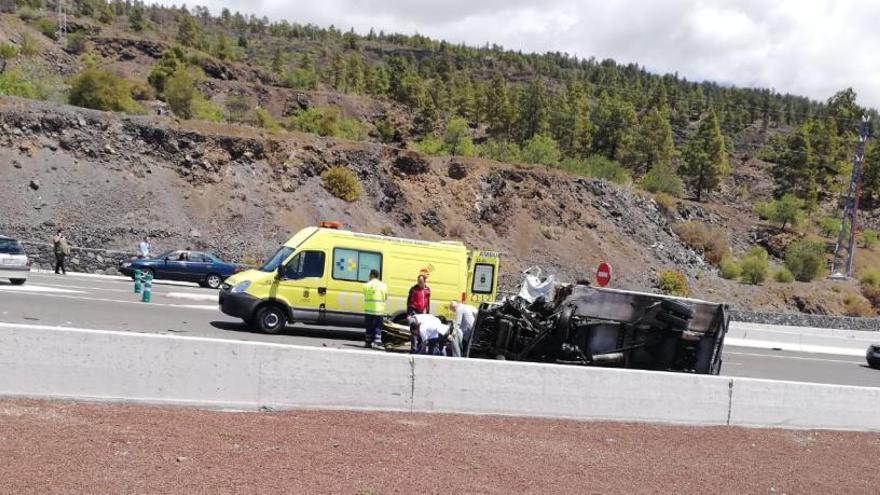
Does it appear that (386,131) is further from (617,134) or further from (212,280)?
(212,280)

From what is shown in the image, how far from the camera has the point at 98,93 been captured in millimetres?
47500

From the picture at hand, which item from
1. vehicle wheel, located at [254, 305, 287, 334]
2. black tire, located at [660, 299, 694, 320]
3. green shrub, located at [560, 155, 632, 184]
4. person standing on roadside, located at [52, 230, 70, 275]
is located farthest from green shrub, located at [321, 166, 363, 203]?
black tire, located at [660, 299, 694, 320]

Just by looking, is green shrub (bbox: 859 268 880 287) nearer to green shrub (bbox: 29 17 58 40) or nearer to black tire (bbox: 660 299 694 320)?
black tire (bbox: 660 299 694 320)

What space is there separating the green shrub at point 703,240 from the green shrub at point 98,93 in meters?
36.8

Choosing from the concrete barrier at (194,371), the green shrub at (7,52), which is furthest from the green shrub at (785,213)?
the concrete barrier at (194,371)

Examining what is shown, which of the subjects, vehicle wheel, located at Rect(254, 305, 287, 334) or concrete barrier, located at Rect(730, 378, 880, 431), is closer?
concrete barrier, located at Rect(730, 378, 880, 431)

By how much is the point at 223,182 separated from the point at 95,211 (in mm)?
7207

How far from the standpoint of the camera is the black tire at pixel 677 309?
43.5 feet

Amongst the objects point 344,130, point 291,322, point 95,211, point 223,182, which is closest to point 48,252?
point 95,211

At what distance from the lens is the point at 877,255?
3061 inches

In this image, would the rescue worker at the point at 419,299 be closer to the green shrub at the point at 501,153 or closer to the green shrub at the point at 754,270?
the green shrub at the point at 501,153

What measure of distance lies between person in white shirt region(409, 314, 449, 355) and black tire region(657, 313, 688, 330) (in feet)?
11.7

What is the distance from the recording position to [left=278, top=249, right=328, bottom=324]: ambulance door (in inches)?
664

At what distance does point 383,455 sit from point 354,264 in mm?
9697
